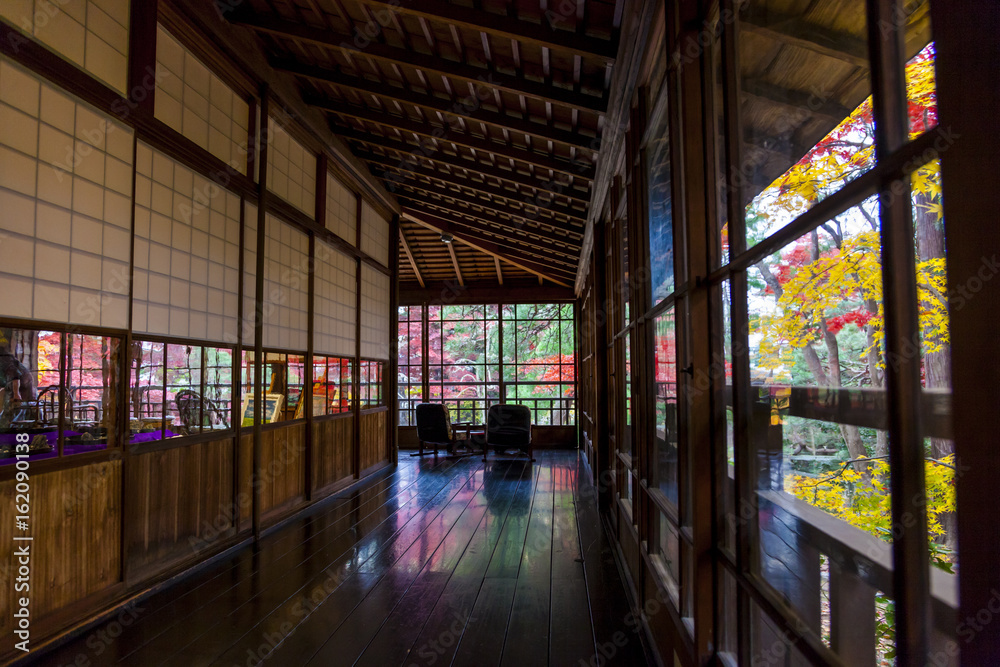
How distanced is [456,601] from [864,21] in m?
2.91

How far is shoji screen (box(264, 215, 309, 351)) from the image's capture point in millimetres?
4559

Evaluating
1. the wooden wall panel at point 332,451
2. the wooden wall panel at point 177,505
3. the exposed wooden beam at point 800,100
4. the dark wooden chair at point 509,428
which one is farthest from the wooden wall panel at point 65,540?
the dark wooden chair at point 509,428

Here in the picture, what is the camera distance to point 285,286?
4.85 m

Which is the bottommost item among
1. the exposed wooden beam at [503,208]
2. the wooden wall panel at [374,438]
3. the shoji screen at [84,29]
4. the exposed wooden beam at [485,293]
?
the wooden wall panel at [374,438]

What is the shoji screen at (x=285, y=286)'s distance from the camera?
456 centimetres

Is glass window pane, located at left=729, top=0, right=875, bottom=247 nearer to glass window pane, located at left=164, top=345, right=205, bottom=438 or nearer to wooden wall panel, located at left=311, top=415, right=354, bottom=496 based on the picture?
glass window pane, located at left=164, top=345, right=205, bottom=438

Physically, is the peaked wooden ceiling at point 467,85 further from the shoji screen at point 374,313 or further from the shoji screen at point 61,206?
the shoji screen at point 61,206

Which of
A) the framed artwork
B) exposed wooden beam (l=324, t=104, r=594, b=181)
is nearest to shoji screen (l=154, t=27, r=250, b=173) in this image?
exposed wooden beam (l=324, t=104, r=594, b=181)

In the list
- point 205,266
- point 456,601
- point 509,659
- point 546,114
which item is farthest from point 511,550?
point 546,114

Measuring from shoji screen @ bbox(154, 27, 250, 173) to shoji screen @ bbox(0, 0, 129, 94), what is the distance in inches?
12.4

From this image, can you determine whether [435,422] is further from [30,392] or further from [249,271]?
[30,392]

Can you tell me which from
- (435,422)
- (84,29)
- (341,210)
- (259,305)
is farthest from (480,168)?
(435,422)

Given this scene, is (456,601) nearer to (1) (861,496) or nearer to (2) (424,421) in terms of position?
(1) (861,496)

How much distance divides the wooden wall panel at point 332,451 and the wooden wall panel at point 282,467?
24 cm
